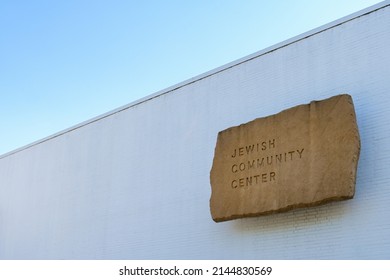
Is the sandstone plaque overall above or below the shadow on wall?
above

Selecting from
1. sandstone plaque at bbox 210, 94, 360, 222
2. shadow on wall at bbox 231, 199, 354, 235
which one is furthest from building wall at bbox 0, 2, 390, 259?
sandstone plaque at bbox 210, 94, 360, 222

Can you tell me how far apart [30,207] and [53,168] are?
47.6 inches

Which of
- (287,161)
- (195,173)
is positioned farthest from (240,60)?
(287,161)

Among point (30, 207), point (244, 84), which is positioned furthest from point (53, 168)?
point (244, 84)

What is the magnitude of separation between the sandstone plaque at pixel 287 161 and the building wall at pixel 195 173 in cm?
39

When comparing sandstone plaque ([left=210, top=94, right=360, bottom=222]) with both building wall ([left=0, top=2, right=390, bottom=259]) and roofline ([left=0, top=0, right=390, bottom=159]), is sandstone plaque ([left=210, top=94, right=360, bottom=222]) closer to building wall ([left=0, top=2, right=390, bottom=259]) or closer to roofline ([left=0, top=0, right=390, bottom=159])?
building wall ([left=0, top=2, right=390, bottom=259])

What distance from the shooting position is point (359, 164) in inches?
360

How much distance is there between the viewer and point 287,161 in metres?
9.63

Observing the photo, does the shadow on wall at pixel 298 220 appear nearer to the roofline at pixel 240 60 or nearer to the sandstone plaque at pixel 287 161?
the sandstone plaque at pixel 287 161

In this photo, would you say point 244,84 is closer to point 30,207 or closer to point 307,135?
point 307,135

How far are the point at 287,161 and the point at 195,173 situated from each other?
2415 mm

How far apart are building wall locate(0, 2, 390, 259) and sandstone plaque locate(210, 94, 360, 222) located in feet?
1.29

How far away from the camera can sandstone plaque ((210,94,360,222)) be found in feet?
29.3

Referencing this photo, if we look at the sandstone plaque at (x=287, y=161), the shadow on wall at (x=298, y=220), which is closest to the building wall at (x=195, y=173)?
the shadow on wall at (x=298, y=220)
